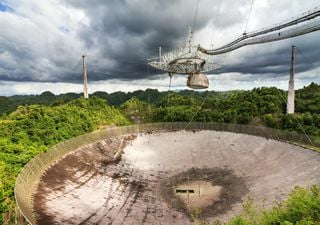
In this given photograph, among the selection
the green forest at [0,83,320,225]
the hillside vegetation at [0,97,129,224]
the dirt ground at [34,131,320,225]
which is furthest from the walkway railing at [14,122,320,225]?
the hillside vegetation at [0,97,129,224]

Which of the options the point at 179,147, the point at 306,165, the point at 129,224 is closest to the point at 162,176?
the point at 179,147

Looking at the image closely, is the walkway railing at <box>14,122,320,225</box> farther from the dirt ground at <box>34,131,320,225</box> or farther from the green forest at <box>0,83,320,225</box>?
the green forest at <box>0,83,320,225</box>

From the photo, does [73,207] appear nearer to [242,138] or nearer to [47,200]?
[47,200]

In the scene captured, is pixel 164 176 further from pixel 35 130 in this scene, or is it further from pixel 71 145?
pixel 35 130

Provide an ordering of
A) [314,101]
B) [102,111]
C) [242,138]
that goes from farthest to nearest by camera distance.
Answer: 1. [102,111]
2. [314,101]
3. [242,138]

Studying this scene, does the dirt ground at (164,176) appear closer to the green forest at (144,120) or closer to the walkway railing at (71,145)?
the walkway railing at (71,145)

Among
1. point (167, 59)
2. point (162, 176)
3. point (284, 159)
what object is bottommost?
point (162, 176)

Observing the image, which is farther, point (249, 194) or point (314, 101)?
point (314, 101)
